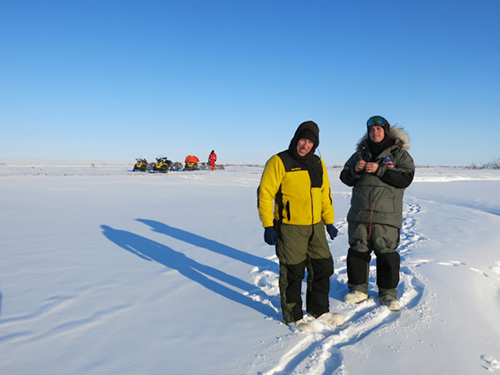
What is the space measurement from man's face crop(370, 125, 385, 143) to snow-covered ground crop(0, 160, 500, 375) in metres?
1.63

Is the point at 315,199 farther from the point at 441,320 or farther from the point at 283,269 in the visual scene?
the point at 441,320

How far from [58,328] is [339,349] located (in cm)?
226

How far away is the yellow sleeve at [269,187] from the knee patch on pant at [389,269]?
4.42 ft

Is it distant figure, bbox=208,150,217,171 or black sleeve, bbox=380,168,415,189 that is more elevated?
distant figure, bbox=208,150,217,171

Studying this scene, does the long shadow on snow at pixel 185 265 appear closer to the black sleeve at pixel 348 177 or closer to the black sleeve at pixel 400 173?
the black sleeve at pixel 348 177

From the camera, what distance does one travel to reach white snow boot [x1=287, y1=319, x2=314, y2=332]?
8.73 feet

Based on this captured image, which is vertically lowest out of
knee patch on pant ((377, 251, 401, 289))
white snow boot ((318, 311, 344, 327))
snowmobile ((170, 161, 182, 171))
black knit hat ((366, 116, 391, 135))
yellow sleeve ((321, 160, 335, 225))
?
white snow boot ((318, 311, 344, 327))

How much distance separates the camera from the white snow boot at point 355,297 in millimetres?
3256

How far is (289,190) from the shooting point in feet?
8.86

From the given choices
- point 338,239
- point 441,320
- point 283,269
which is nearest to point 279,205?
point 283,269

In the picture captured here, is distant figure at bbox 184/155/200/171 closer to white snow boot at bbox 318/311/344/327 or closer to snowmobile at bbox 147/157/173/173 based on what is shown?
snowmobile at bbox 147/157/173/173

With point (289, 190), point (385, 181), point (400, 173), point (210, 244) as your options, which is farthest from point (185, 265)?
point (400, 173)

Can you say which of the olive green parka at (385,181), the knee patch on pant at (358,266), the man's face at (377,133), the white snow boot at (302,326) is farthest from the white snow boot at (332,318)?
the man's face at (377,133)

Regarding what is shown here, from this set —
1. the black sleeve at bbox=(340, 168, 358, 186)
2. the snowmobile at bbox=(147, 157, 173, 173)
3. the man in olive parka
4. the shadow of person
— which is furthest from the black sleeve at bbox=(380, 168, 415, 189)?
the snowmobile at bbox=(147, 157, 173, 173)
